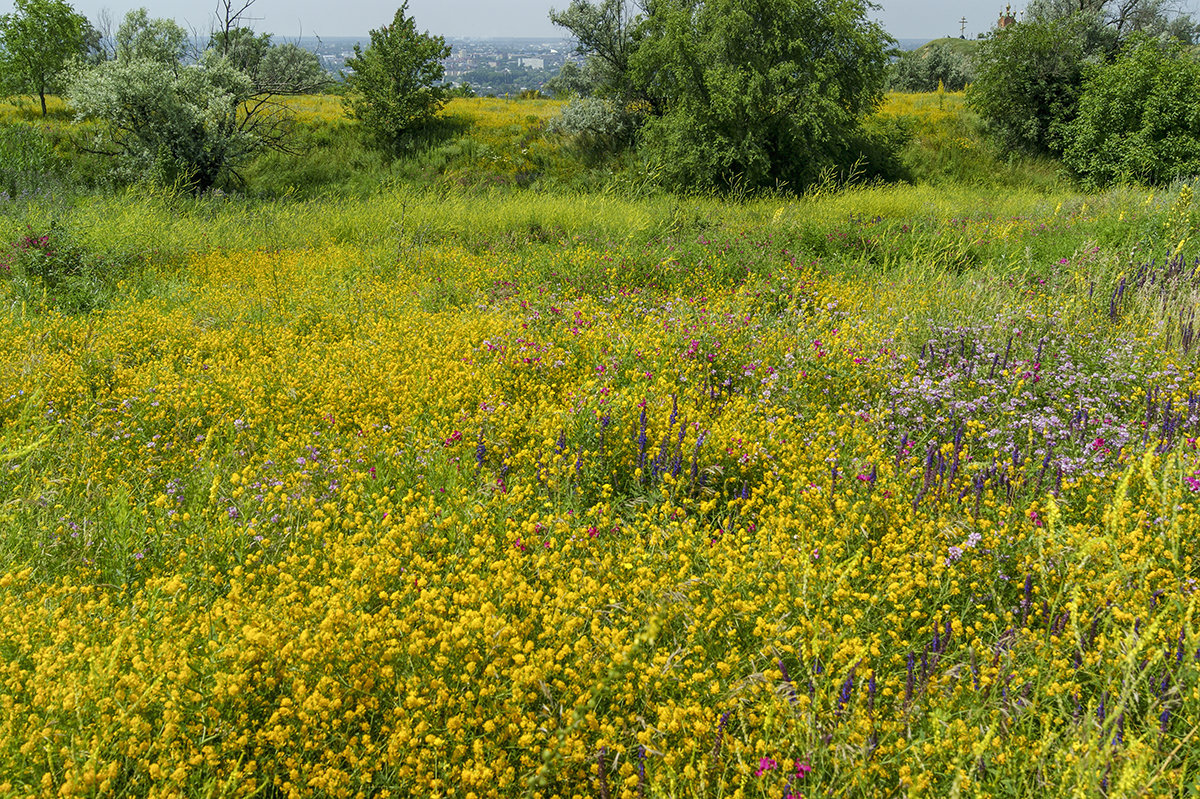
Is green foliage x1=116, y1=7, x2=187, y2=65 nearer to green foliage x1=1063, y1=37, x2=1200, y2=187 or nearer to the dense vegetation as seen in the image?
the dense vegetation

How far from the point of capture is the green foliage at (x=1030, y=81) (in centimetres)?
2158

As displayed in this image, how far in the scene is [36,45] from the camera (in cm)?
2394

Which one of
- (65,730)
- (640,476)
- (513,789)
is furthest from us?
(640,476)

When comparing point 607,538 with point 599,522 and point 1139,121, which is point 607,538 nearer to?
point 599,522

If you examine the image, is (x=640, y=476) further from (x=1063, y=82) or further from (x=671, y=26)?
(x=1063, y=82)

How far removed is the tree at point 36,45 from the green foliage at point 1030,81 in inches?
1190

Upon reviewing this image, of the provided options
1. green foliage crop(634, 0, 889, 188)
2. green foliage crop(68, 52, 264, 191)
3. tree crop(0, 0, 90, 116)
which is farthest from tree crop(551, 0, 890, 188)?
tree crop(0, 0, 90, 116)


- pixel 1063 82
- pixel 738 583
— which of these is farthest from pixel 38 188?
pixel 1063 82

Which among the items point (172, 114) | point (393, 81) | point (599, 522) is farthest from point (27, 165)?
point (599, 522)

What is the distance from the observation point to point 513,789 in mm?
2080

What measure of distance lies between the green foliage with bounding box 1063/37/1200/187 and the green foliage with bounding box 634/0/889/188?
7419 millimetres

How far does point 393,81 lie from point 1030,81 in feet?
65.7

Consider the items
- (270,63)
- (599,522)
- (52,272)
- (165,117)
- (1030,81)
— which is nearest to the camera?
(599,522)

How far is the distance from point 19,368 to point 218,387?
59.7 inches
